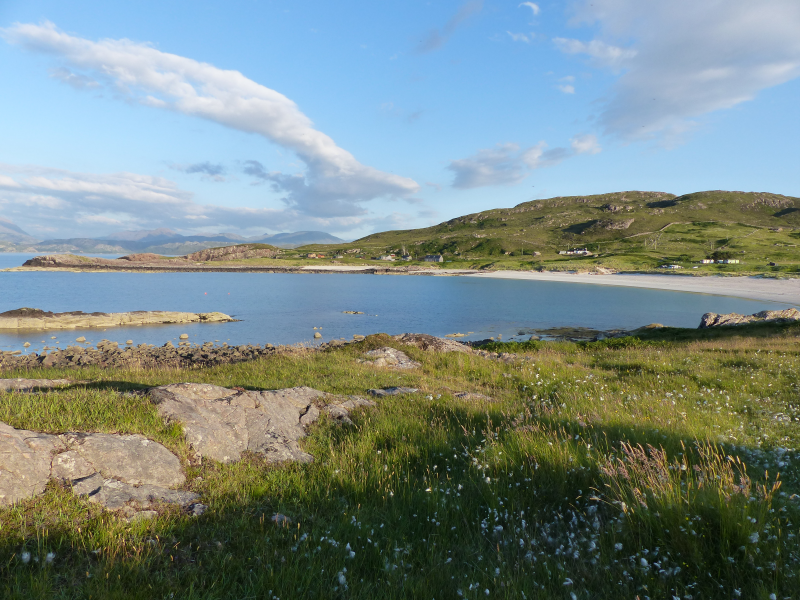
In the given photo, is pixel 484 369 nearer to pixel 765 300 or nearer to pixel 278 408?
pixel 278 408

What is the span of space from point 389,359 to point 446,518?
585 inches

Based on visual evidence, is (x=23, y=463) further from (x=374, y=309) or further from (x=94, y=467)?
(x=374, y=309)

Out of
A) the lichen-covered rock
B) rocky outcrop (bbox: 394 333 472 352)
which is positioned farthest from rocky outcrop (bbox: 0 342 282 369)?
the lichen-covered rock

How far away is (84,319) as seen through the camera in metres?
53.7

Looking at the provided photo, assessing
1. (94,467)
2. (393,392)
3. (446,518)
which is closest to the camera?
(446,518)

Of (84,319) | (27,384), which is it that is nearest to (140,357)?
(27,384)

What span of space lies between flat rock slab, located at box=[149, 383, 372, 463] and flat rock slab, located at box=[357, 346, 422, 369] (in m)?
9.34

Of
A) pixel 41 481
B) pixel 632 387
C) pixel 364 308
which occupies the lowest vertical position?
pixel 364 308

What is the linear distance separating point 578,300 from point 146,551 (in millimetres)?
94607

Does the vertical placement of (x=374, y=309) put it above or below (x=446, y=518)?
below

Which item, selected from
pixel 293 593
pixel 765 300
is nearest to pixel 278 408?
pixel 293 593

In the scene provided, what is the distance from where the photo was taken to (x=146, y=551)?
4.17 meters

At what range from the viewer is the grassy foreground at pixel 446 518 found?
12.4 ft

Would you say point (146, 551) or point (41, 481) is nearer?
point (146, 551)
